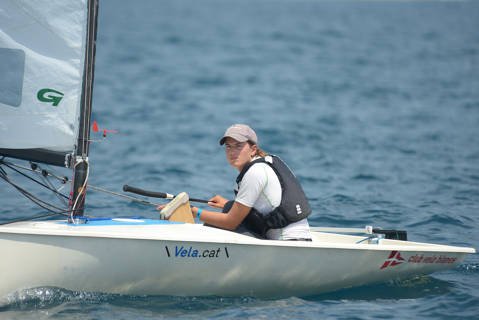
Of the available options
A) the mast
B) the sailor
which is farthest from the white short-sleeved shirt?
the mast

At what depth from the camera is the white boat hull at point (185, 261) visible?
12.6 feet

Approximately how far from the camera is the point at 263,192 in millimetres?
3984

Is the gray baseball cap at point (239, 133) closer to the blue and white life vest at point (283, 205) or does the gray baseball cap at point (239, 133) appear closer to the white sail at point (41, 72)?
the blue and white life vest at point (283, 205)

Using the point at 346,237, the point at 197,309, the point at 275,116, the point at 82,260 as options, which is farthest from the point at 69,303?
the point at 275,116

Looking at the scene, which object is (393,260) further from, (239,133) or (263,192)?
(239,133)

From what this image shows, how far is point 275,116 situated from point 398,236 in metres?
9.47

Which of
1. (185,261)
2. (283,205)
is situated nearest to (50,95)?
(185,261)

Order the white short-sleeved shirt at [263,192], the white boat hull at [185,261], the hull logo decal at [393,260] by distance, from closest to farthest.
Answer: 1. the white boat hull at [185,261]
2. the white short-sleeved shirt at [263,192]
3. the hull logo decal at [393,260]

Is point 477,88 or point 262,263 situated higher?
point 477,88

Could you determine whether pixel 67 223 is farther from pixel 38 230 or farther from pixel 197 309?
pixel 197 309

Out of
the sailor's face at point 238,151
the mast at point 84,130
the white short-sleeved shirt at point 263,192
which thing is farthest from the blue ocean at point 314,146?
the sailor's face at point 238,151

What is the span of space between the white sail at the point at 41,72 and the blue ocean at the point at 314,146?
348 mm

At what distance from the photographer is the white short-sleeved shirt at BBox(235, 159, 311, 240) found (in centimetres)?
393

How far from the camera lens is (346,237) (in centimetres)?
481
